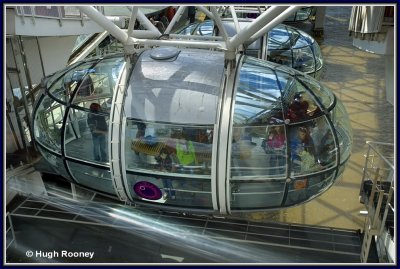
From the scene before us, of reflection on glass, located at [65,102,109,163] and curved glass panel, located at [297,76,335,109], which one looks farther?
curved glass panel, located at [297,76,335,109]

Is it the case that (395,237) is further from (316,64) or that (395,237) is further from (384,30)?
(316,64)

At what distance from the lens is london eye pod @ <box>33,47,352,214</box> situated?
21.5ft

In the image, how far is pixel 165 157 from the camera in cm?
673

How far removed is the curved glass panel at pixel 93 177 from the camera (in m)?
7.17

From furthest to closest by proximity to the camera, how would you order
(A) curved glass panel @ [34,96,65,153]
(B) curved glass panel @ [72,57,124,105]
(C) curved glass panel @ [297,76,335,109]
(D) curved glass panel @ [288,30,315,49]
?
(D) curved glass panel @ [288,30,315,49] < (A) curved glass panel @ [34,96,65,153] < (C) curved glass panel @ [297,76,335,109] < (B) curved glass panel @ [72,57,124,105]

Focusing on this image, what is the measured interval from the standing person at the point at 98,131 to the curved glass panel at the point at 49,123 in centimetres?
70

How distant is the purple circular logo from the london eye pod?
2 centimetres

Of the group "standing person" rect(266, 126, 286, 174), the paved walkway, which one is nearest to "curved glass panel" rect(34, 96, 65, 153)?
"standing person" rect(266, 126, 286, 174)

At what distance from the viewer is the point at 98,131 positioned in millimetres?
7008

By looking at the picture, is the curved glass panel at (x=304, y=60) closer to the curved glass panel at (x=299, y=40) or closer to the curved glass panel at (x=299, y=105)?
the curved glass panel at (x=299, y=40)

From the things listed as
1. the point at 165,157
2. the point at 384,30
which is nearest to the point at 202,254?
the point at 165,157

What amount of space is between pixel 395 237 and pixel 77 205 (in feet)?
20.3

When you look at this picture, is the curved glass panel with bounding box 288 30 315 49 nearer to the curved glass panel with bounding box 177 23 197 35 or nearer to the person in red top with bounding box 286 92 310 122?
the curved glass panel with bounding box 177 23 197 35

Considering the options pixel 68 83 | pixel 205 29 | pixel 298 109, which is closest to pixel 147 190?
pixel 68 83
